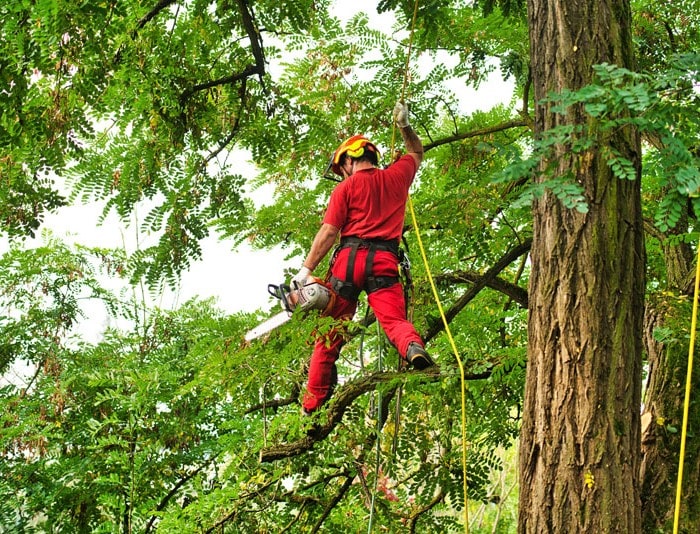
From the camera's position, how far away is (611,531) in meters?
2.51

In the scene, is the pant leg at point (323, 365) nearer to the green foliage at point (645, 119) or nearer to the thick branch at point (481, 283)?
the thick branch at point (481, 283)

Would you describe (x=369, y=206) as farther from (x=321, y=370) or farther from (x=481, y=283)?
(x=321, y=370)

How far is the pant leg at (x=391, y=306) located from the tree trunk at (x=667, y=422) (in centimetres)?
117

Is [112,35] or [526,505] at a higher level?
[112,35]

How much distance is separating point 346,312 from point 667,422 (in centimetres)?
164

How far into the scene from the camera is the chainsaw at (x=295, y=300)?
3.71m

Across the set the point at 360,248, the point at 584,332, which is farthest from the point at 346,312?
the point at 584,332

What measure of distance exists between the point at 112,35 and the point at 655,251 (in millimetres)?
3382

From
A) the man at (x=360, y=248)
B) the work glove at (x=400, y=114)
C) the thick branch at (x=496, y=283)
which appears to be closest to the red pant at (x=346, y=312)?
the man at (x=360, y=248)

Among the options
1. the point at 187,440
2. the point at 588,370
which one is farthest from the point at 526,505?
the point at 187,440

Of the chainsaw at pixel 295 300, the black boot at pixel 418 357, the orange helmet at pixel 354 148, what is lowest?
the black boot at pixel 418 357

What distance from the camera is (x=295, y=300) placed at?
3.72 m

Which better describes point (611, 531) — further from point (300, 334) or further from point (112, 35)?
point (112, 35)

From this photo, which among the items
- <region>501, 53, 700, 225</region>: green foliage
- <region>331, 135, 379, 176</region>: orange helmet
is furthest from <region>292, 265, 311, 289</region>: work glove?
<region>501, 53, 700, 225</region>: green foliage
